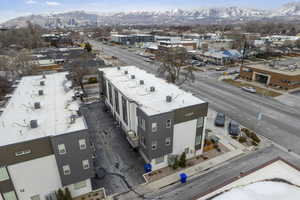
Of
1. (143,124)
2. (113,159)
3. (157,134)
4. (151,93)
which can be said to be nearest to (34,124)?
(113,159)

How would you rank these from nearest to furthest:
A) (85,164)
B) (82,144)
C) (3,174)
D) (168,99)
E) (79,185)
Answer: (3,174)
(82,144)
(85,164)
(79,185)
(168,99)

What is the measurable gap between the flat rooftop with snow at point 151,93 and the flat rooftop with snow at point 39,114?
7459 millimetres

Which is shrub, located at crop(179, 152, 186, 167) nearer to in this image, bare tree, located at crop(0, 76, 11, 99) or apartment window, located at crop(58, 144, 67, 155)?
apartment window, located at crop(58, 144, 67, 155)

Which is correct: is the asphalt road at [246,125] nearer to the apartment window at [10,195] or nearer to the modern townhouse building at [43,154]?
the modern townhouse building at [43,154]

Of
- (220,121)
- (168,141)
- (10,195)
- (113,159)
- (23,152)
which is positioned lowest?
(113,159)

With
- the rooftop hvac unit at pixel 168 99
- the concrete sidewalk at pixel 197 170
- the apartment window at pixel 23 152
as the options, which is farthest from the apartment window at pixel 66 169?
the rooftop hvac unit at pixel 168 99

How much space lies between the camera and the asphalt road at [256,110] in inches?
1160

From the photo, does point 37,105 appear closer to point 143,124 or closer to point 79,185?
point 79,185

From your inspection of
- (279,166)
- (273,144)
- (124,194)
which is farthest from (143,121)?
(273,144)

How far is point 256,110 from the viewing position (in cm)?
3791

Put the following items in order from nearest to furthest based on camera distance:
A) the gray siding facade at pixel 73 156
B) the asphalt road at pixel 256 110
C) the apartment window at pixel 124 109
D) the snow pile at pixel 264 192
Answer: the snow pile at pixel 264 192 < the gray siding facade at pixel 73 156 < the apartment window at pixel 124 109 < the asphalt road at pixel 256 110

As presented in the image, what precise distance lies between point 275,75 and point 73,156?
5558 cm

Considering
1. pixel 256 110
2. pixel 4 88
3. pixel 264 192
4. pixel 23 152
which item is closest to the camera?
pixel 264 192

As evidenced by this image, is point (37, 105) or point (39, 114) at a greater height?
point (37, 105)
